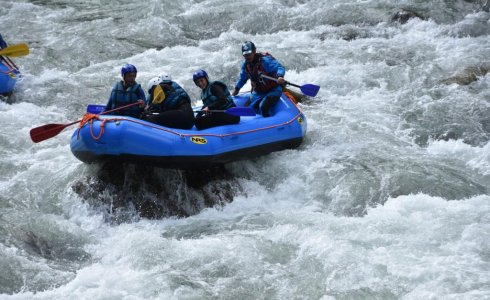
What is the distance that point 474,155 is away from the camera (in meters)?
7.53

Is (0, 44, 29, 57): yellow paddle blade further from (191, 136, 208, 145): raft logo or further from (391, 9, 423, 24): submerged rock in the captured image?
(391, 9, 423, 24): submerged rock

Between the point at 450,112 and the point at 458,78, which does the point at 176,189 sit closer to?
the point at 450,112

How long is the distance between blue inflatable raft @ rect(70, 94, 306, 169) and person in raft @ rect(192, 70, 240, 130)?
0.14 metres

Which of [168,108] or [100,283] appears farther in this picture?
[168,108]

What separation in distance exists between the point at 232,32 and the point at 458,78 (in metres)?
4.63

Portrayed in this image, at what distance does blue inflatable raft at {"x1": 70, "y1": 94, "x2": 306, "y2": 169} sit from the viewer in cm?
631

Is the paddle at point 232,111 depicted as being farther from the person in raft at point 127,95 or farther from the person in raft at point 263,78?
the person in raft at point 263,78

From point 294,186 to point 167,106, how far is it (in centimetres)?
164

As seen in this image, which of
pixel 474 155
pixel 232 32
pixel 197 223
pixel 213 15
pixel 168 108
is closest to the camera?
pixel 197 223

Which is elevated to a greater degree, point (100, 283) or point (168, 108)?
point (168, 108)

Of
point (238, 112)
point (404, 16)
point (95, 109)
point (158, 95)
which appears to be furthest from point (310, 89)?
point (404, 16)

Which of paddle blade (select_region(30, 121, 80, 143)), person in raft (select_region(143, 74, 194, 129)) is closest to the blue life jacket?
person in raft (select_region(143, 74, 194, 129))

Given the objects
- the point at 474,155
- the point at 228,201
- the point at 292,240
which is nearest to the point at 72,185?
the point at 228,201

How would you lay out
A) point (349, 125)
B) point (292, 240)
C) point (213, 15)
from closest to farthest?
point (292, 240)
point (349, 125)
point (213, 15)
